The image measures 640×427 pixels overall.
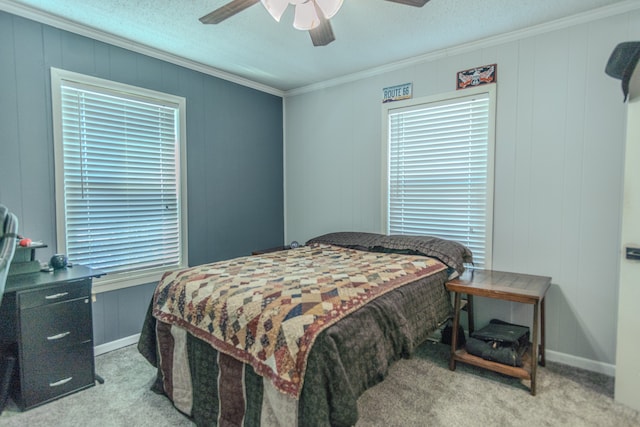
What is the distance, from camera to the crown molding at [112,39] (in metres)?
2.35

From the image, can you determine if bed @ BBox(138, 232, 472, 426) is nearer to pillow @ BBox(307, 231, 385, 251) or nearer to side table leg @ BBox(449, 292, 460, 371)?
side table leg @ BBox(449, 292, 460, 371)

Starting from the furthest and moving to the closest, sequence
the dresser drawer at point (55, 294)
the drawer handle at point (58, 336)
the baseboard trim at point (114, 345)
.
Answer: the baseboard trim at point (114, 345), the drawer handle at point (58, 336), the dresser drawer at point (55, 294)

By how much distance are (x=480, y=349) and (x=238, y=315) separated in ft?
5.77

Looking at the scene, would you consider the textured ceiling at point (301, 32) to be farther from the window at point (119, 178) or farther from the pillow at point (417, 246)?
the pillow at point (417, 246)

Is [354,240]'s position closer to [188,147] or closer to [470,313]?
[470,313]

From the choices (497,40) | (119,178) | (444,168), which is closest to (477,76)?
→ (497,40)

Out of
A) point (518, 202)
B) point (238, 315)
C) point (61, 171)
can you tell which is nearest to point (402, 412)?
point (238, 315)

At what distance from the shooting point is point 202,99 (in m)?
3.45

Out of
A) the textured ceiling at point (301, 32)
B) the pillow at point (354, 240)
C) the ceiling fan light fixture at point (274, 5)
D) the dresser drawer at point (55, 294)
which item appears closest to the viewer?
the ceiling fan light fixture at point (274, 5)

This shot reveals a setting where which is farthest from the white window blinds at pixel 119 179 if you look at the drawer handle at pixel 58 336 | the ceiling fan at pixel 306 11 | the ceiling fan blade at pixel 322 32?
the ceiling fan blade at pixel 322 32

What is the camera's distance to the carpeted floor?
1.95 metres

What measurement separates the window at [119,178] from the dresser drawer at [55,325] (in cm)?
57

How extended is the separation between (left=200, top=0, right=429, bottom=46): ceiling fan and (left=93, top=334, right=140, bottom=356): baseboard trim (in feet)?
8.64

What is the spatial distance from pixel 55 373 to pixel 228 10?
2.47 meters
